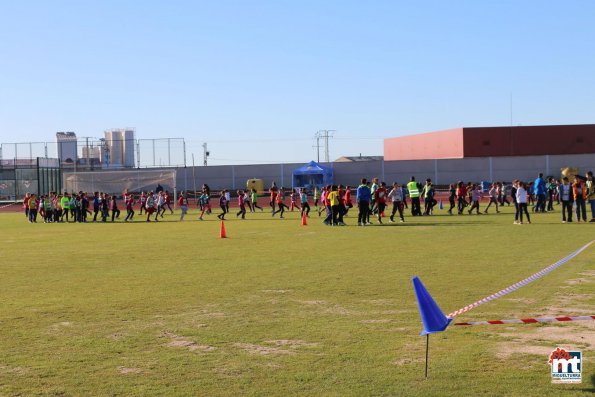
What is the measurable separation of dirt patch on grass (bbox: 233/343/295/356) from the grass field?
21mm

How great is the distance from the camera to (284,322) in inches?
399

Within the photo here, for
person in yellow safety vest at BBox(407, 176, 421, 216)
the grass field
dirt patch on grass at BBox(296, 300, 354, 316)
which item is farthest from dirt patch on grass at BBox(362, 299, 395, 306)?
person in yellow safety vest at BBox(407, 176, 421, 216)

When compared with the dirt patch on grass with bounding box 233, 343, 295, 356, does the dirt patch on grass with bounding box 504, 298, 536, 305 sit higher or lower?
higher

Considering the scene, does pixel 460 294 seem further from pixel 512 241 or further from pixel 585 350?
pixel 512 241

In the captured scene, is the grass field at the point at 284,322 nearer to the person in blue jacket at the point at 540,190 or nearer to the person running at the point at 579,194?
the person running at the point at 579,194

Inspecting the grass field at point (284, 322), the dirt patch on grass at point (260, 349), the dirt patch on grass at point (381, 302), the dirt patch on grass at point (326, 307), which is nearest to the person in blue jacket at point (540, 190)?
the grass field at point (284, 322)

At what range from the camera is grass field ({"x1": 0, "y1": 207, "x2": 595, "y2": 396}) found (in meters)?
7.33

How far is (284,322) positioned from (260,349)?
1526 mm

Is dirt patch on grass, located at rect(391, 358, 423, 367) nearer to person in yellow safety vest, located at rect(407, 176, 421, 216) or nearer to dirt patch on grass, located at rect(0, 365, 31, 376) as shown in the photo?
dirt patch on grass, located at rect(0, 365, 31, 376)

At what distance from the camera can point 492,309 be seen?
10648 millimetres

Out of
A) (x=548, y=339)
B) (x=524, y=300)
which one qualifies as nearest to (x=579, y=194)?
(x=524, y=300)

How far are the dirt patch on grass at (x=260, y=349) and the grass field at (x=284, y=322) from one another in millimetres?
21

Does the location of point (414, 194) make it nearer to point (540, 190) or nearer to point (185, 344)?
point (540, 190)

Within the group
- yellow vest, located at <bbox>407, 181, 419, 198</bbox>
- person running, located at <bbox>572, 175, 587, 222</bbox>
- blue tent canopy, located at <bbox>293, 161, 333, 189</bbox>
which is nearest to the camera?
person running, located at <bbox>572, 175, 587, 222</bbox>
